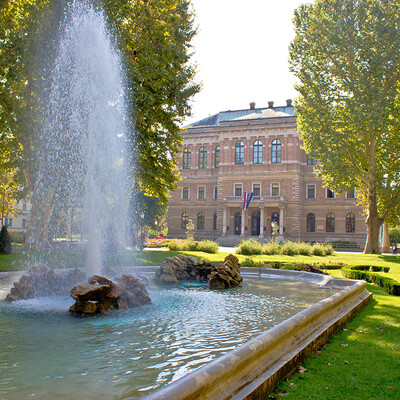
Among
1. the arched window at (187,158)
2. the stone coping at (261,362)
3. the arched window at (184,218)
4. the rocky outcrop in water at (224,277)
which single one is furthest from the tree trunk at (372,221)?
the arched window at (187,158)

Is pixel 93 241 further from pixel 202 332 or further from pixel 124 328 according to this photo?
pixel 202 332

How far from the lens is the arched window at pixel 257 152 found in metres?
52.0

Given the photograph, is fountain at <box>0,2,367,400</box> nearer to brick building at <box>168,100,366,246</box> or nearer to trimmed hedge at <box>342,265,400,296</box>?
trimmed hedge at <box>342,265,400,296</box>

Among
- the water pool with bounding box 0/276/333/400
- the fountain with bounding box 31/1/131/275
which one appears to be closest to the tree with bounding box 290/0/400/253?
the fountain with bounding box 31/1/131/275

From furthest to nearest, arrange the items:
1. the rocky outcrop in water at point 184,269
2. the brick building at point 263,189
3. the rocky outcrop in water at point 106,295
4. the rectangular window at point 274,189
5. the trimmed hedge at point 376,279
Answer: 1. the rectangular window at point 274,189
2. the brick building at point 263,189
3. the rocky outcrop in water at point 184,269
4. the trimmed hedge at point 376,279
5. the rocky outcrop in water at point 106,295

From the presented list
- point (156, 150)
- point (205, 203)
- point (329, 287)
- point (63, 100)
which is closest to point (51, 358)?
point (329, 287)

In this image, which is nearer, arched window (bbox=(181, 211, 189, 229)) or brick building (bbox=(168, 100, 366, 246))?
brick building (bbox=(168, 100, 366, 246))

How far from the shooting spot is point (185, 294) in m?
9.97

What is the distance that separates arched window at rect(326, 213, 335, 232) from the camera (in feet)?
165

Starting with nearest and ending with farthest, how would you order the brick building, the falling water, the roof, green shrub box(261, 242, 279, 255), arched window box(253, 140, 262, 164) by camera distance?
the falling water < green shrub box(261, 242, 279, 255) < the brick building < arched window box(253, 140, 262, 164) < the roof

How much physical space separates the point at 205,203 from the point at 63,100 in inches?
1642

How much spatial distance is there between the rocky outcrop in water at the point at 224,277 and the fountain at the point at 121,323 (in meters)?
0.45

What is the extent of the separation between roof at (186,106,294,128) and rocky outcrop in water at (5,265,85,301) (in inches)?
1795

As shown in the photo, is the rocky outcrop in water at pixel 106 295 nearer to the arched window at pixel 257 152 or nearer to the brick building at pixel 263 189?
the brick building at pixel 263 189
